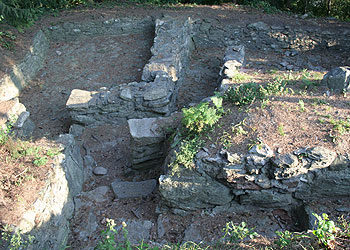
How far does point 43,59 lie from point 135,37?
3424 mm

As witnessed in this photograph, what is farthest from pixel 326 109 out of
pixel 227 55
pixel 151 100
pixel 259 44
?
pixel 259 44

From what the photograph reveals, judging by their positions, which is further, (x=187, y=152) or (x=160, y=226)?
(x=160, y=226)

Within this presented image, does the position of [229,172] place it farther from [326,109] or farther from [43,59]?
[43,59]

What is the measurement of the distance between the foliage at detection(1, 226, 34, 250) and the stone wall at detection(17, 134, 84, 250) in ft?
0.33

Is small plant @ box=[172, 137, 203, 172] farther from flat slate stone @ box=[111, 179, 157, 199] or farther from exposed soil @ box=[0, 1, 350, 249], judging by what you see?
flat slate stone @ box=[111, 179, 157, 199]

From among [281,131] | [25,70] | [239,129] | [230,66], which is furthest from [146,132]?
[25,70]

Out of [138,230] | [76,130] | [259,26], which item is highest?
[259,26]

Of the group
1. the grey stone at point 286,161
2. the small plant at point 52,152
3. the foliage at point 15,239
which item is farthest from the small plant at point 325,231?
the small plant at point 52,152

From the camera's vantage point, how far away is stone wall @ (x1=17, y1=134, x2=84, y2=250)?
13.0ft

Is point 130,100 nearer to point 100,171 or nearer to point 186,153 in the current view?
point 100,171

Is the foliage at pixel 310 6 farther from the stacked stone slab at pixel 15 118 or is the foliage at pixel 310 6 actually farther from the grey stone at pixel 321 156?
the stacked stone slab at pixel 15 118

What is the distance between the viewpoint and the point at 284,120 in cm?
485

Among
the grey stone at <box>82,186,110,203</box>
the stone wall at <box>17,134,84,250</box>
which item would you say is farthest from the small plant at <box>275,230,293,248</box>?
the grey stone at <box>82,186,110,203</box>

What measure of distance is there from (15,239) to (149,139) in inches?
107
